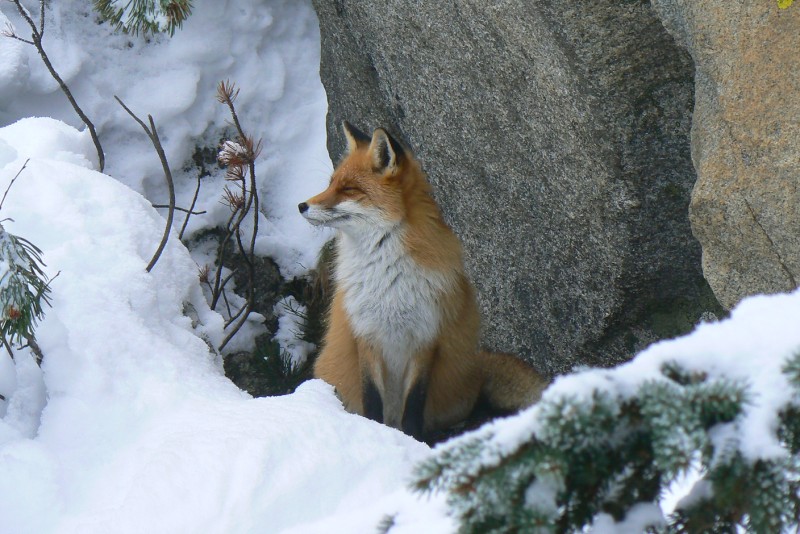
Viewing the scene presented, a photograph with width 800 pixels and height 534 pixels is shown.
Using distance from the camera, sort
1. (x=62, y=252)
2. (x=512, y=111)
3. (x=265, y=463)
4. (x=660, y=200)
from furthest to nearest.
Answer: (x=512, y=111), (x=660, y=200), (x=62, y=252), (x=265, y=463)

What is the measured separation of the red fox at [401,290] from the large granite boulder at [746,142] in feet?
4.46

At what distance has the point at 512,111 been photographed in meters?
4.28

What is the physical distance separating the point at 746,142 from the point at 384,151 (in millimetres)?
1792

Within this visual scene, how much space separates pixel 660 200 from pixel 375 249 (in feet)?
4.48

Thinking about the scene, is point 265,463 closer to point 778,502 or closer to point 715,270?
point 778,502

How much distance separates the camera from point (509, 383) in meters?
4.54

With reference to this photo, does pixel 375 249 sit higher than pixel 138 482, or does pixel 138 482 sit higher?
pixel 375 249

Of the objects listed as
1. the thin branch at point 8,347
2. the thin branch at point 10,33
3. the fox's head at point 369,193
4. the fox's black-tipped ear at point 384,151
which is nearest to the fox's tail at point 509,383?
the fox's head at point 369,193

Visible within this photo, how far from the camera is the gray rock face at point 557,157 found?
3.82 meters

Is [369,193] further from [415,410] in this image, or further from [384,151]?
[415,410]

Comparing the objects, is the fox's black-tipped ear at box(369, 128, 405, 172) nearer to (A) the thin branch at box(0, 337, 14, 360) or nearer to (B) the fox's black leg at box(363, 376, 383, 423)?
(B) the fox's black leg at box(363, 376, 383, 423)

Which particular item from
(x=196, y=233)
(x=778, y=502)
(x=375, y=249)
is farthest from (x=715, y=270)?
(x=196, y=233)

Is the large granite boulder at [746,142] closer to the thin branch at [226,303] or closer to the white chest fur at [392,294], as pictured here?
the white chest fur at [392,294]

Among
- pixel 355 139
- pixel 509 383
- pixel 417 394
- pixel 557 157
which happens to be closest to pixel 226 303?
pixel 355 139
